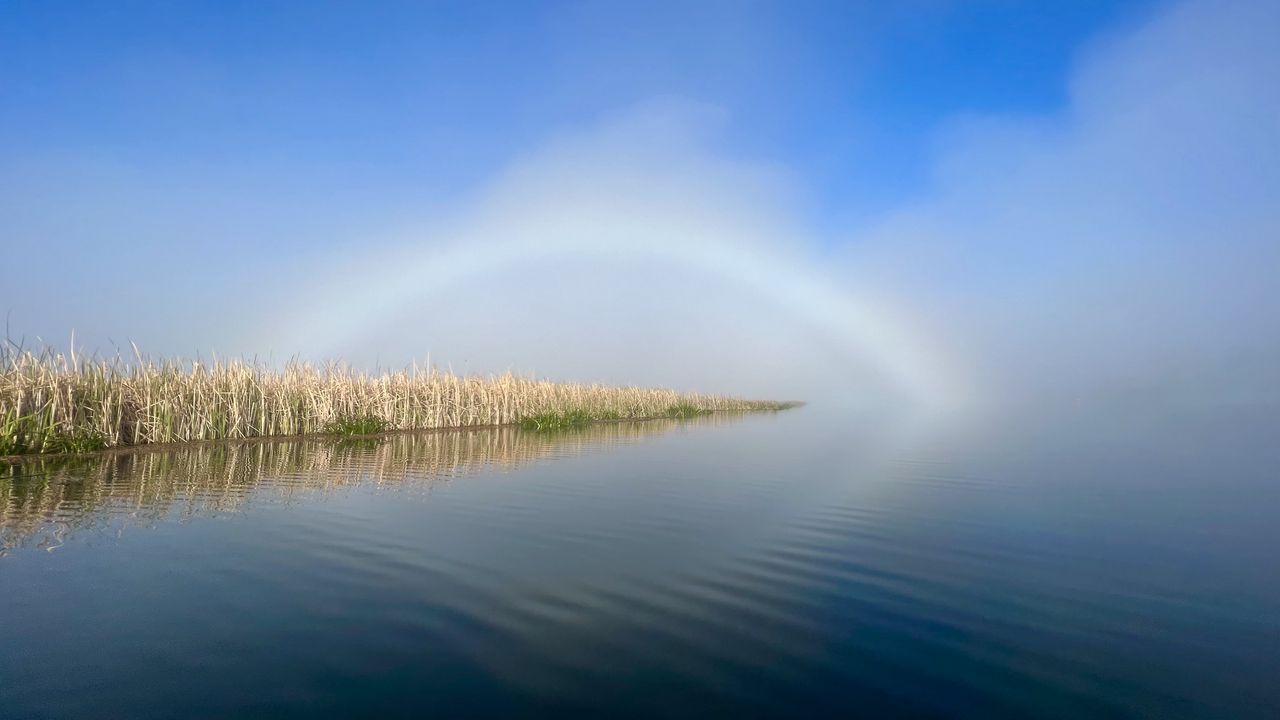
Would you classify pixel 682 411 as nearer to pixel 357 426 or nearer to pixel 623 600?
pixel 357 426

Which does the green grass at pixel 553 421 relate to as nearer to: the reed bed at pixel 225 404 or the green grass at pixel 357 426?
the reed bed at pixel 225 404

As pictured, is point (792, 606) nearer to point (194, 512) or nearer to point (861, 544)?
point (861, 544)

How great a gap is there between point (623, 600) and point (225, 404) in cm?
1796

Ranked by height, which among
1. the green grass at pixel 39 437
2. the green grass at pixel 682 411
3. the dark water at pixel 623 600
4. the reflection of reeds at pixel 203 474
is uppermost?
the green grass at pixel 682 411

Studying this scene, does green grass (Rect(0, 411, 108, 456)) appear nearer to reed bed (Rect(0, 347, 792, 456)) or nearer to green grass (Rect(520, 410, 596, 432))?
reed bed (Rect(0, 347, 792, 456))

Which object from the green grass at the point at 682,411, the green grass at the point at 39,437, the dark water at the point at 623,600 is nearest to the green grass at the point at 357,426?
the green grass at the point at 39,437

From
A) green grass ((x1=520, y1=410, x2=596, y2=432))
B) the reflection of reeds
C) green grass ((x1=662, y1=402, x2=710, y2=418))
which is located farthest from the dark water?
green grass ((x1=662, y1=402, x2=710, y2=418))

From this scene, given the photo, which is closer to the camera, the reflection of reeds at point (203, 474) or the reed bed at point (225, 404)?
the reflection of reeds at point (203, 474)

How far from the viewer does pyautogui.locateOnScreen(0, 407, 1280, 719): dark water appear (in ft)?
12.0

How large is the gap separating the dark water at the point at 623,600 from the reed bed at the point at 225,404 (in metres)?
3.30

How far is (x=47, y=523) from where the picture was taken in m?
Result: 7.43

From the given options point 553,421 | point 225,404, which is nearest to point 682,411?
point 553,421

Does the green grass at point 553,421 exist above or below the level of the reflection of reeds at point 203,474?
above

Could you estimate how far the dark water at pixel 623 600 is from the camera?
366 centimetres
